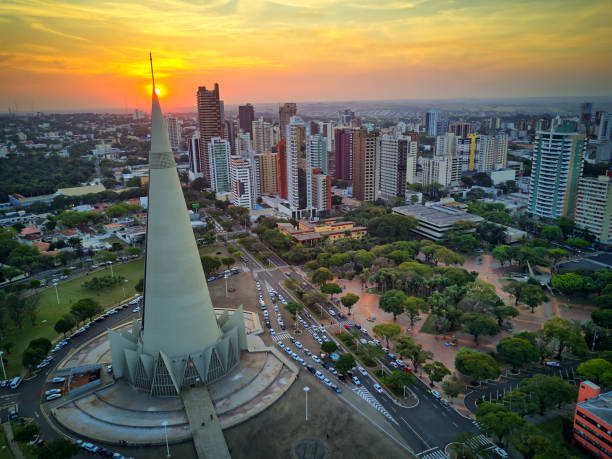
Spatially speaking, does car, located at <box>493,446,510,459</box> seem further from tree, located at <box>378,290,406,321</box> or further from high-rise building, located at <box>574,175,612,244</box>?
high-rise building, located at <box>574,175,612,244</box>

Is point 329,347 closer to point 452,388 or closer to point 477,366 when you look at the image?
point 452,388

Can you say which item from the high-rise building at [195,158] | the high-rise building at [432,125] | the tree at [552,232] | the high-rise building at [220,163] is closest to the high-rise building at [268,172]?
the high-rise building at [220,163]

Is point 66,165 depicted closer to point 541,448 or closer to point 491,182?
point 491,182

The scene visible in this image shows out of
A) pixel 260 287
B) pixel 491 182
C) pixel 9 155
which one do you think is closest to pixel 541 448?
pixel 260 287

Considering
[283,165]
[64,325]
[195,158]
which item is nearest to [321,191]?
[283,165]

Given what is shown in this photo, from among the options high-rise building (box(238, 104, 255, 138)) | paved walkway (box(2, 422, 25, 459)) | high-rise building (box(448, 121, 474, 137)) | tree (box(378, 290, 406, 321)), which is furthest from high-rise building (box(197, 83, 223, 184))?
high-rise building (box(448, 121, 474, 137))
